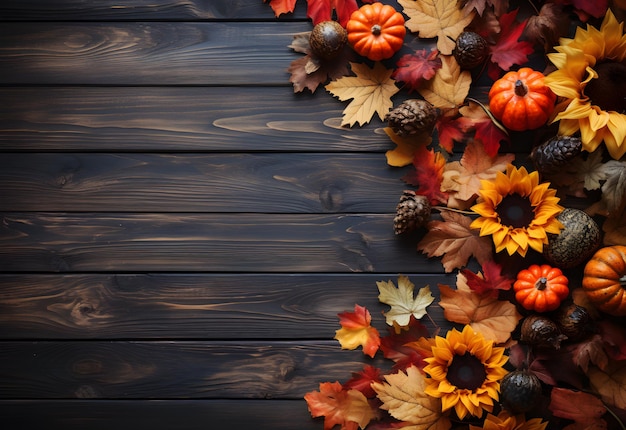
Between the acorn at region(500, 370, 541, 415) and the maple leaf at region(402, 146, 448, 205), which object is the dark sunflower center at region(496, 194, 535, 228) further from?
the acorn at region(500, 370, 541, 415)

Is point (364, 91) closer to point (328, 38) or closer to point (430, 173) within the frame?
point (328, 38)

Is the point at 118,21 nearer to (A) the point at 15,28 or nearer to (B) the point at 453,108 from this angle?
(A) the point at 15,28

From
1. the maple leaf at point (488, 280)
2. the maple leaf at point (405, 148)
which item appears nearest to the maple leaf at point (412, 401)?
the maple leaf at point (488, 280)

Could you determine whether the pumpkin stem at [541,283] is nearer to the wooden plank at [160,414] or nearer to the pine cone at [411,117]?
the pine cone at [411,117]

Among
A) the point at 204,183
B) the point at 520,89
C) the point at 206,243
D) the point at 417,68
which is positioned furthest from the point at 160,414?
the point at 520,89

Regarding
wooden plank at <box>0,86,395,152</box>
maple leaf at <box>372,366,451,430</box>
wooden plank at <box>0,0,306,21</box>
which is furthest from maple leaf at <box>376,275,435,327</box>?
wooden plank at <box>0,0,306,21</box>

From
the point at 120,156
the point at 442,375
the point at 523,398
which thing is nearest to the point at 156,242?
the point at 120,156
